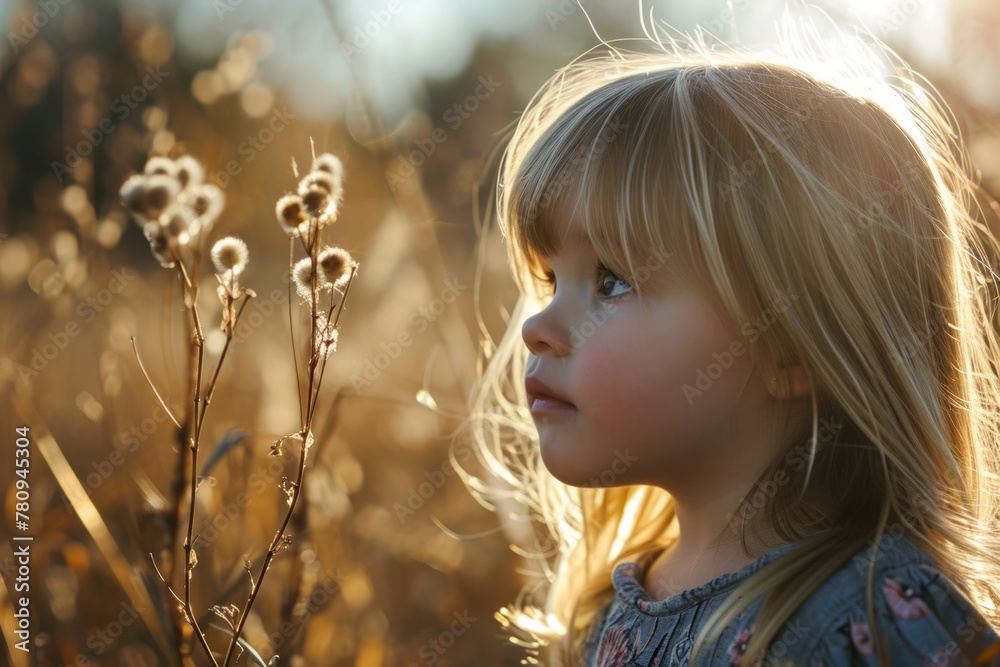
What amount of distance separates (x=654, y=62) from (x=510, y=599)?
1.22 meters

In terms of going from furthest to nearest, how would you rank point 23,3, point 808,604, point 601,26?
point 601,26
point 23,3
point 808,604

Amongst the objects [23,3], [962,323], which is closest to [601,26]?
[23,3]

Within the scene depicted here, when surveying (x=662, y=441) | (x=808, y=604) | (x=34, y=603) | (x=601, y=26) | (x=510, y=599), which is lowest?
(x=510, y=599)

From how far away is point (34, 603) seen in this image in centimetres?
144

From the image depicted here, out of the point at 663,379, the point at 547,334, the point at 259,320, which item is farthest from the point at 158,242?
the point at 259,320

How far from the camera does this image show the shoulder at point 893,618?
0.96 m

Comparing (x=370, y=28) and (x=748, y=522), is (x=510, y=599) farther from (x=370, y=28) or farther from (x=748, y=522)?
(x=370, y=28)

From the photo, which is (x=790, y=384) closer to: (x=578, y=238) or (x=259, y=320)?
→ (x=578, y=238)

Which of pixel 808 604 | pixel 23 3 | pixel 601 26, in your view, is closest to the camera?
pixel 808 604

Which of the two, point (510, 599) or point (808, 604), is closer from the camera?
A: point (808, 604)

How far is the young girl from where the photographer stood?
3.72 feet

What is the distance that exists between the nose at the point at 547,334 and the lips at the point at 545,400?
48 millimetres

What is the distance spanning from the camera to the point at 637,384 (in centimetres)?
114

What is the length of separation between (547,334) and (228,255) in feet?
1.43
